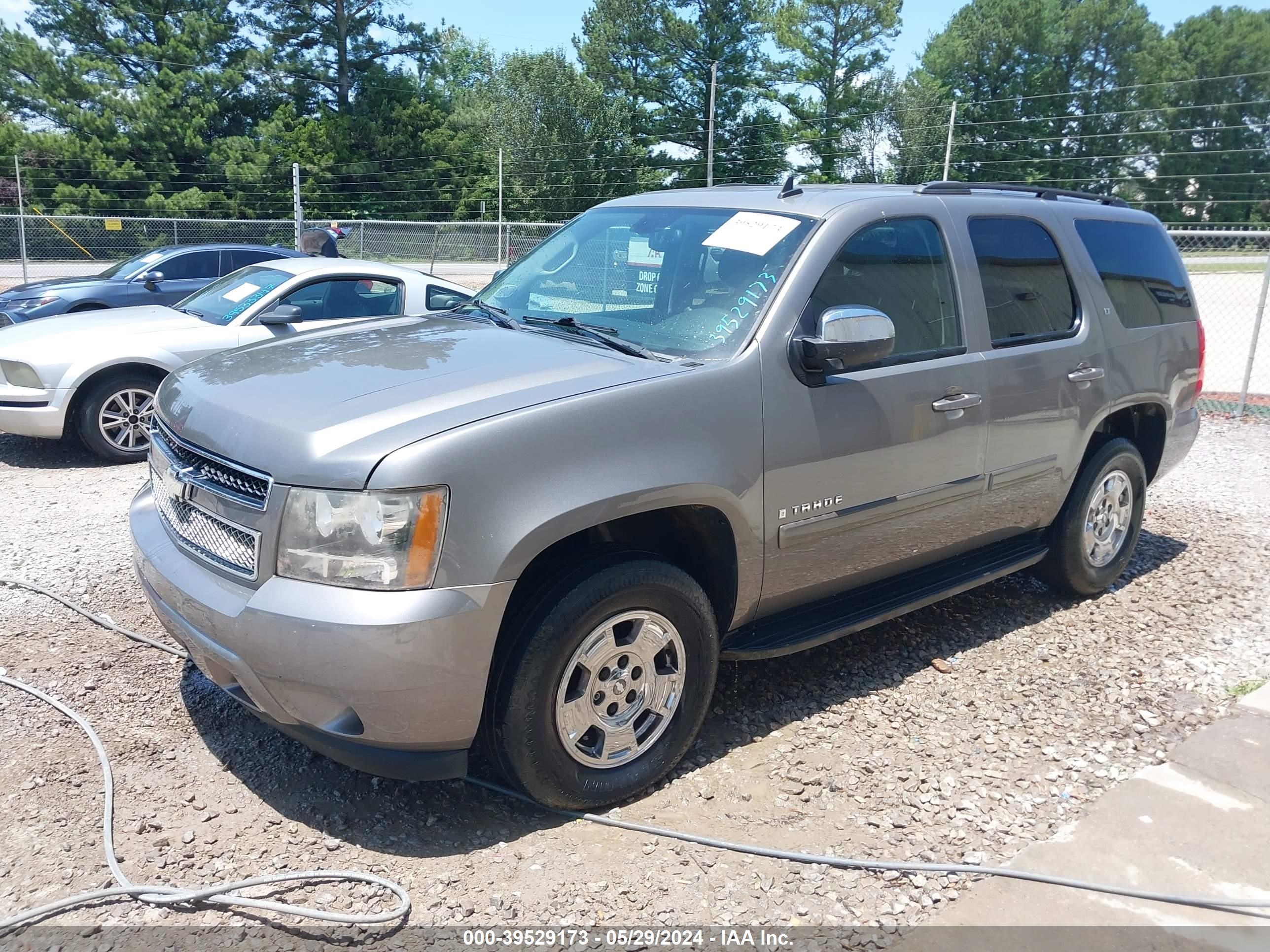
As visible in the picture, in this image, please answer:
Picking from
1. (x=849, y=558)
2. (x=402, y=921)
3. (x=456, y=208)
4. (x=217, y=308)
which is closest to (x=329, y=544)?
(x=402, y=921)

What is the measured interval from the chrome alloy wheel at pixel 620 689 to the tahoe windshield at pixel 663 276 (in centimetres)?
98

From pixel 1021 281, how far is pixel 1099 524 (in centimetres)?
147

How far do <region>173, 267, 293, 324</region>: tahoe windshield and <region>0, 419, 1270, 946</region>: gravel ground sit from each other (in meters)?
3.17

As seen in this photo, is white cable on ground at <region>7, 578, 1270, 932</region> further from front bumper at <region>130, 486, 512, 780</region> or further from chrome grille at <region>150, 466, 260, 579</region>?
chrome grille at <region>150, 466, 260, 579</region>

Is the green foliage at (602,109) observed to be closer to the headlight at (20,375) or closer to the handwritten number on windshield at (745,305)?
the headlight at (20,375)

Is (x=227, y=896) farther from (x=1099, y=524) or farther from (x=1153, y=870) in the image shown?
(x=1099, y=524)

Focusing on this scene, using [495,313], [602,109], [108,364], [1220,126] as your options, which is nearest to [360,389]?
[495,313]

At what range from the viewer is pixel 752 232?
3893mm

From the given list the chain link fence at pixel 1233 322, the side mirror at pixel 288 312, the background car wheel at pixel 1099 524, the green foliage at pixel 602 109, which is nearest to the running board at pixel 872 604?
the background car wheel at pixel 1099 524

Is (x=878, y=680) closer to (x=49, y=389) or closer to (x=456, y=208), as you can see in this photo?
(x=49, y=389)

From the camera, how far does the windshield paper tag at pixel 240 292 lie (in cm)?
820

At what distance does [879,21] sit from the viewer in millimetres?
53500

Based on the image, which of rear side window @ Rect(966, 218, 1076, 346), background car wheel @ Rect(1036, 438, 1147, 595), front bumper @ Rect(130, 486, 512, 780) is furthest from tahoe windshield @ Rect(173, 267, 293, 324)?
background car wheel @ Rect(1036, 438, 1147, 595)

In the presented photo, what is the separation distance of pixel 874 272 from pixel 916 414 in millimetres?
570
